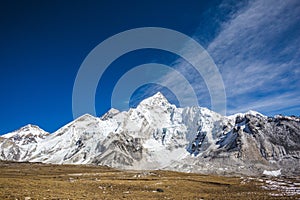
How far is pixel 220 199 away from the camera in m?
42.2

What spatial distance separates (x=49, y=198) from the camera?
34.0 m

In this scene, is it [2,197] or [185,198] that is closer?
[2,197]

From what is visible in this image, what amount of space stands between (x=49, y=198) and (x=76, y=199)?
10.4 feet

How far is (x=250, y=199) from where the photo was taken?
137 ft

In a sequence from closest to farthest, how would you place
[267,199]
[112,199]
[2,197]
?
1. [2,197]
2. [112,199]
3. [267,199]

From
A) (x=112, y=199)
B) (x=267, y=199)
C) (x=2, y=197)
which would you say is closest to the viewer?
(x=2, y=197)

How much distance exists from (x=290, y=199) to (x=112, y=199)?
25.1 m

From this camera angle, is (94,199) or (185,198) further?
(185,198)

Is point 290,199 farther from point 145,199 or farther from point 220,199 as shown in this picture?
point 145,199

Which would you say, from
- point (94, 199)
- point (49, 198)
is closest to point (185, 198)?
point (94, 199)

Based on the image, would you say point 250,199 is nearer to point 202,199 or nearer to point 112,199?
point 202,199

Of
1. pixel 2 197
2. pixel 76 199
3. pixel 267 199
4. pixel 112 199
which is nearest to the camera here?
pixel 2 197

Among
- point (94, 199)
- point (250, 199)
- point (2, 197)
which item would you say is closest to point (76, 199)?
point (94, 199)

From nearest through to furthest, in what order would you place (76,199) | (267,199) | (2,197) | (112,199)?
1. (2,197)
2. (76,199)
3. (112,199)
4. (267,199)
